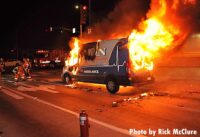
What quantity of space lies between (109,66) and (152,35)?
2583 mm

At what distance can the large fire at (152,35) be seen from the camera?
43.6 ft

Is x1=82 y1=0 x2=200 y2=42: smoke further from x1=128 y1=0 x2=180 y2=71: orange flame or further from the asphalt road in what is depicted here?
the asphalt road

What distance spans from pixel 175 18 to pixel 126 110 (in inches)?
320

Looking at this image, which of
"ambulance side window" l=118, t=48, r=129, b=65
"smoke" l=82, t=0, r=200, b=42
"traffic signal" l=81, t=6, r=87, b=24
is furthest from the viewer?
"traffic signal" l=81, t=6, r=87, b=24

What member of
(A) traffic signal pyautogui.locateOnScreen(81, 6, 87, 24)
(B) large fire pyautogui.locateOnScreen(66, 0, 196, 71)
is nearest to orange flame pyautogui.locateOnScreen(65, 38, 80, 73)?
(B) large fire pyautogui.locateOnScreen(66, 0, 196, 71)

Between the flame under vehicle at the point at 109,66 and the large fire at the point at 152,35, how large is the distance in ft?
0.95

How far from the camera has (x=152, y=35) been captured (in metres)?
14.6

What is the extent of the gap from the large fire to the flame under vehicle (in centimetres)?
29

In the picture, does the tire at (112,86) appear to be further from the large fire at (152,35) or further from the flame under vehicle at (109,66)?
the large fire at (152,35)

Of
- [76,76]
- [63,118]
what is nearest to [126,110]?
[63,118]

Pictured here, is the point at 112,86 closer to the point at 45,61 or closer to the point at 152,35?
the point at 152,35

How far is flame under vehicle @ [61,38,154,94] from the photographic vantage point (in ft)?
42.6

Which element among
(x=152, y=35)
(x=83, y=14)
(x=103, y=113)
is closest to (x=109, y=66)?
(x=152, y=35)

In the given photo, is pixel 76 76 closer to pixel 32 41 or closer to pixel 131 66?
pixel 131 66
